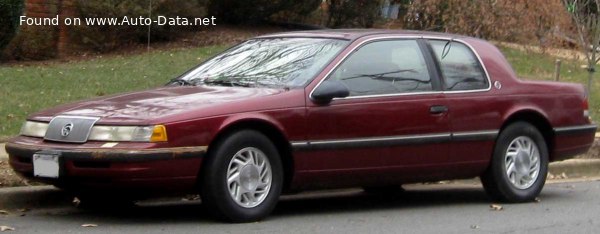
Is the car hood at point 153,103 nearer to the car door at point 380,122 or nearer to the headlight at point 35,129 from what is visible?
the headlight at point 35,129

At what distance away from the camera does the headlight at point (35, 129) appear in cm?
752

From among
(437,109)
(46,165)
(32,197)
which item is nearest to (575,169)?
(437,109)

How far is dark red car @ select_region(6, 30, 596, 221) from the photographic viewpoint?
7195 mm

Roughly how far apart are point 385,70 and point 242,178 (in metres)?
1.57

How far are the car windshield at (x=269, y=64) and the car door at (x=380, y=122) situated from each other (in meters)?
0.20

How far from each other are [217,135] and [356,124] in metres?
1.15

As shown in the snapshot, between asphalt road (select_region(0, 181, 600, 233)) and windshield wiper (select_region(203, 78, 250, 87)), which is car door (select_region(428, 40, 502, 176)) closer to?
asphalt road (select_region(0, 181, 600, 233))

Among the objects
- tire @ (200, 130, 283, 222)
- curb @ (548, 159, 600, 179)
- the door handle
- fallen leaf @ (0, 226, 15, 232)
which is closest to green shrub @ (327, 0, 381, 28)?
curb @ (548, 159, 600, 179)

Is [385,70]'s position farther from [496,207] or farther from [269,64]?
[496,207]

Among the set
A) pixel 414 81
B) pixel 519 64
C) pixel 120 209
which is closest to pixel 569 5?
pixel 519 64

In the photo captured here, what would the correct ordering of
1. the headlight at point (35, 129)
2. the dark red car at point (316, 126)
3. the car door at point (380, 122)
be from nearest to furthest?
the dark red car at point (316, 126)
the headlight at point (35, 129)
the car door at point (380, 122)

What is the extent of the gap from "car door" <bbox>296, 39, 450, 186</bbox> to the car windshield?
202 millimetres

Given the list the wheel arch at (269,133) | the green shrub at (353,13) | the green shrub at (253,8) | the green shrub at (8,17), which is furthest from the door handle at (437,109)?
the green shrub at (353,13)

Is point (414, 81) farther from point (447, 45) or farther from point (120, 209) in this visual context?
point (120, 209)
